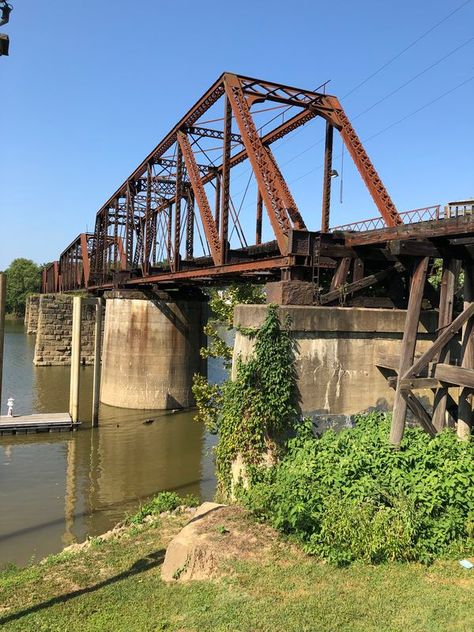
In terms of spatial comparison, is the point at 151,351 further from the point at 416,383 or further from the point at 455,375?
the point at 455,375

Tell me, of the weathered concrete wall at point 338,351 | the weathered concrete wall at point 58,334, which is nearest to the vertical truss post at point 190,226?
the weathered concrete wall at point 338,351

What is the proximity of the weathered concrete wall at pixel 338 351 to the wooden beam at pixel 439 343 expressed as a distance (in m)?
1.38

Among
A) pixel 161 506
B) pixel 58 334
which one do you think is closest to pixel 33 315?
pixel 58 334

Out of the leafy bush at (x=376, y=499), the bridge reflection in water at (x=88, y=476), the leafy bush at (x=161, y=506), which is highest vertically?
the leafy bush at (x=376, y=499)

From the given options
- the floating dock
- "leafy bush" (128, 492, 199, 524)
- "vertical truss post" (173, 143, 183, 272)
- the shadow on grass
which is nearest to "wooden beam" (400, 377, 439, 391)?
the shadow on grass

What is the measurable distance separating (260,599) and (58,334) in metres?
40.4

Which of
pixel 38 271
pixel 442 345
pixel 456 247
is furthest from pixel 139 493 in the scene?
pixel 38 271

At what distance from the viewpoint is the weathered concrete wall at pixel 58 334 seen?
4125cm

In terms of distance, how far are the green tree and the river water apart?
81807 millimetres

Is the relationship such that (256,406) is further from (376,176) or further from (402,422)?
(376,176)

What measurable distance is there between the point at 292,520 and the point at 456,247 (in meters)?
5.38

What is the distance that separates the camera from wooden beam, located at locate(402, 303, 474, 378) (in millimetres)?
8234

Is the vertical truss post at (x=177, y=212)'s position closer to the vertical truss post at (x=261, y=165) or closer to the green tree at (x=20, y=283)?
the vertical truss post at (x=261, y=165)

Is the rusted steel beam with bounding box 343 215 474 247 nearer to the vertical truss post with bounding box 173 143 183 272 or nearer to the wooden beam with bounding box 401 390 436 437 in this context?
the wooden beam with bounding box 401 390 436 437
